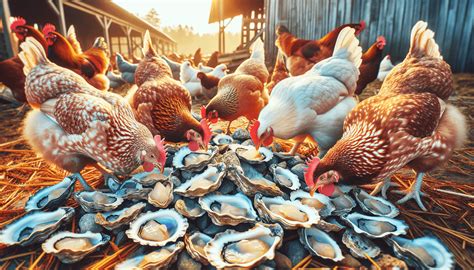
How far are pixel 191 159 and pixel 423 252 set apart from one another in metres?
1.83

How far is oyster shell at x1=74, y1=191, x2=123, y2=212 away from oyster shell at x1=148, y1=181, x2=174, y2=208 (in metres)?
0.24

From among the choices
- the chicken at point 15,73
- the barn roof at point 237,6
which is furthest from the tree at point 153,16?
the chicken at point 15,73

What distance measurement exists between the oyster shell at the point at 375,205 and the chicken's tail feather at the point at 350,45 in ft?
5.23

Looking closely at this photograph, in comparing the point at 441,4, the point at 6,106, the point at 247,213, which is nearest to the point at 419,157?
the point at 247,213

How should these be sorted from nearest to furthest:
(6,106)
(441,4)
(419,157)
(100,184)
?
(419,157)
(100,184)
(6,106)
(441,4)

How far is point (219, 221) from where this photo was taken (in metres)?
1.54

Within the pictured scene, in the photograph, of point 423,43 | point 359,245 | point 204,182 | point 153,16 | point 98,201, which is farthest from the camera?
point 153,16

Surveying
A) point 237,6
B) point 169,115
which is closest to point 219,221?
point 169,115

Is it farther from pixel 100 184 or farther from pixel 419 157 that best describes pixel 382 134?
pixel 100 184

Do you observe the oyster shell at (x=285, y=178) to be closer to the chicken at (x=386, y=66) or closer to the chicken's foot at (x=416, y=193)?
the chicken's foot at (x=416, y=193)

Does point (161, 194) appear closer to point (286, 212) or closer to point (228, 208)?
point (228, 208)

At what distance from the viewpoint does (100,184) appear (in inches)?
90.4

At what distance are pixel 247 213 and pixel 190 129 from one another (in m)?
1.32

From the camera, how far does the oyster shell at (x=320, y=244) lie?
1.38m
